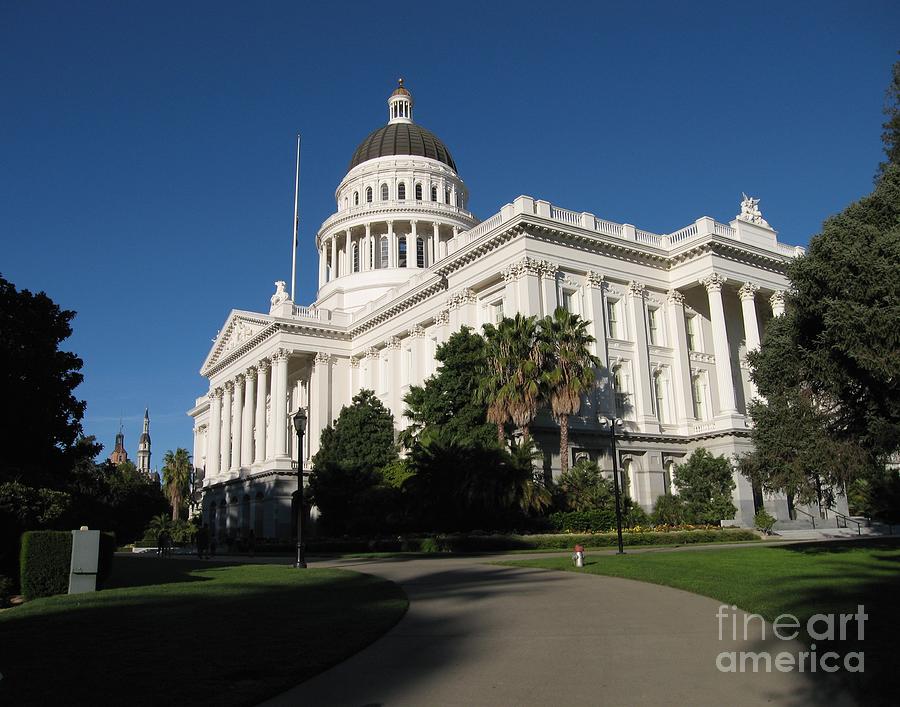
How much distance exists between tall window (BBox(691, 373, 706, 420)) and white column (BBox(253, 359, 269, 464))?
32.9m

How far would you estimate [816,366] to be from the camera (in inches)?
844

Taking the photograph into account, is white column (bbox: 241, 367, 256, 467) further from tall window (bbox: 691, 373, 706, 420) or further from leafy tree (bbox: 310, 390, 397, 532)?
tall window (bbox: 691, 373, 706, 420)

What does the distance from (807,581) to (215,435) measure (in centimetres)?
6669

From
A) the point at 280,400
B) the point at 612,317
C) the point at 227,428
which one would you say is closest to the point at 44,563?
the point at 612,317

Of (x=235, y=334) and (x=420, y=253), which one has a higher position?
(x=420, y=253)

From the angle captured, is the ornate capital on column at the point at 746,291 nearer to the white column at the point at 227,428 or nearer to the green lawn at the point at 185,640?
the green lawn at the point at 185,640

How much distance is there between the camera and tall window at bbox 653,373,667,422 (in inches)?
1842

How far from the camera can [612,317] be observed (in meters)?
46.3

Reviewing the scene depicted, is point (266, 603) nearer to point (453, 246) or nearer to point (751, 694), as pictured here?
point (751, 694)

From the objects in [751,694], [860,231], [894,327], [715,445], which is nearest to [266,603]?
[751,694]

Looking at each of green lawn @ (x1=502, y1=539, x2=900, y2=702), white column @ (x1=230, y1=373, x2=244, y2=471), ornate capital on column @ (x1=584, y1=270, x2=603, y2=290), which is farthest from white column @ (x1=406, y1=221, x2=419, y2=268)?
green lawn @ (x1=502, y1=539, x2=900, y2=702)

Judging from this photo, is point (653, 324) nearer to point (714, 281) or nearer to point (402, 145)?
point (714, 281)

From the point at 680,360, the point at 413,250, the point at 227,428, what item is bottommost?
the point at 227,428

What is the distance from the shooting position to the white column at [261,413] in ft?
201
